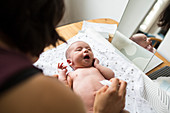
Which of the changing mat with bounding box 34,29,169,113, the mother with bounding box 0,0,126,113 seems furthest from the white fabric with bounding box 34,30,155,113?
the mother with bounding box 0,0,126,113

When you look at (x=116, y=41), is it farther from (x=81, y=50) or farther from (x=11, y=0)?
(x=11, y=0)

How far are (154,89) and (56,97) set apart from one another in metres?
0.81

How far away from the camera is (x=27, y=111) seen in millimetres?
175

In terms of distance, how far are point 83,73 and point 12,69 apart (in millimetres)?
756

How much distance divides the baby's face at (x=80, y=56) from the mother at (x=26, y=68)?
64 centimetres

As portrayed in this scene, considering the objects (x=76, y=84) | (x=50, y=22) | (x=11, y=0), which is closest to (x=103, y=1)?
(x=76, y=84)

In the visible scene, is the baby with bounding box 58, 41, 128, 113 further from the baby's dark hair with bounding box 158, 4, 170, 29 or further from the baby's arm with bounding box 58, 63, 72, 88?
the baby's dark hair with bounding box 158, 4, 170, 29

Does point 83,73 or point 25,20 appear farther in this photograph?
point 83,73

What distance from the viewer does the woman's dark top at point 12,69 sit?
161 millimetres

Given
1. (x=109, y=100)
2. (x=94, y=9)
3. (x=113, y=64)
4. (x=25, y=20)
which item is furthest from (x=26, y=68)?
(x=94, y=9)

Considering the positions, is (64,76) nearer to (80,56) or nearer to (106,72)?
(80,56)

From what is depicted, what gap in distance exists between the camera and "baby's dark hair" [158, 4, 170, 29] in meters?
0.77

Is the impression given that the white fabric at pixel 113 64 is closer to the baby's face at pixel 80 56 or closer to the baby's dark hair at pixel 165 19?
the baby's face at pixel 80 56

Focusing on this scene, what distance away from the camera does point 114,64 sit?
1.03m
